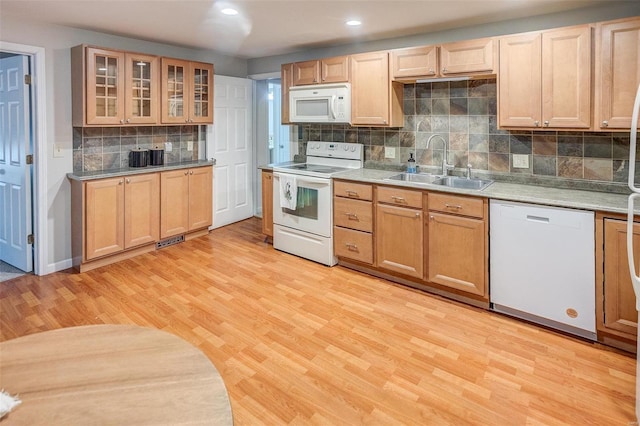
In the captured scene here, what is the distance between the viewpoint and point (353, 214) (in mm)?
3895

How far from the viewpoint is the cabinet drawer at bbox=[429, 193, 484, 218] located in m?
3.10

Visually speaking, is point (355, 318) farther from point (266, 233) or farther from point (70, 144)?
point (70, 144)

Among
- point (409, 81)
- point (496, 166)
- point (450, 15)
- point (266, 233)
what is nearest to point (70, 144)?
point (266, 233)

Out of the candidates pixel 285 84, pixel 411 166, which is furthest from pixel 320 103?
pixel 411 166

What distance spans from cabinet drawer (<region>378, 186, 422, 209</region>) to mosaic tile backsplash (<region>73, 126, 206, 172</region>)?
273 centimetres

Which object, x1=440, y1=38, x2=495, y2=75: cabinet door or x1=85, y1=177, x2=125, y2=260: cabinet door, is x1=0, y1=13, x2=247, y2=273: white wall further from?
x1=440, y1=38, x2=495, y2=75: cabinet door

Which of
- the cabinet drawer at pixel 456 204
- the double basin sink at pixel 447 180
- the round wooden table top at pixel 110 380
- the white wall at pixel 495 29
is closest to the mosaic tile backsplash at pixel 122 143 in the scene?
the white wall at pixel 495 29

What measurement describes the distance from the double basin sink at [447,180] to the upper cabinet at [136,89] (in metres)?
2.57

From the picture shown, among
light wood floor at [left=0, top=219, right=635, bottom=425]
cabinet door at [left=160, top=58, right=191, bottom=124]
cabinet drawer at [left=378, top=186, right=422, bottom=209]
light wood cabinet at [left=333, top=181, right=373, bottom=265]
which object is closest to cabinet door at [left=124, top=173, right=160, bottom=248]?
light wood floor at [left=0, top=219, right=635, bottom=425]

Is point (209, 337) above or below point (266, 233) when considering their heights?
below

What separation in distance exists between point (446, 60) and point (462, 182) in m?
1.08

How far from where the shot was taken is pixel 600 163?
3117 mm

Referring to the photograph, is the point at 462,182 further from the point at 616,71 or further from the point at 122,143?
the point at 122,143

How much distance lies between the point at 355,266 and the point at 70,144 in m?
3.06
